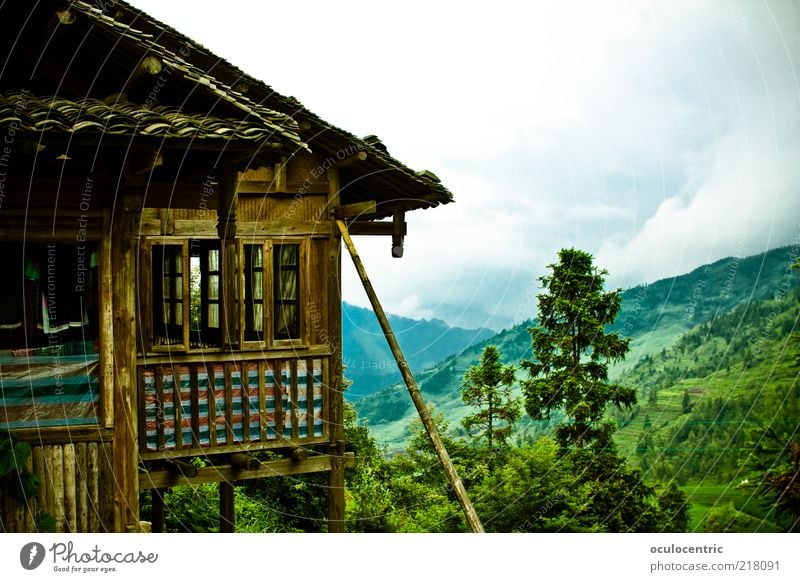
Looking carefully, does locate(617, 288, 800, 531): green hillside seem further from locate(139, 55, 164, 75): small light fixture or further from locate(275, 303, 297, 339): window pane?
locate(139, 55, 164, 75): small light fixture

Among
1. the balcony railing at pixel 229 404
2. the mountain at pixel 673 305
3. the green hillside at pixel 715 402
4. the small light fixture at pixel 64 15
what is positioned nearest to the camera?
the small light fixture at pixel 64 15

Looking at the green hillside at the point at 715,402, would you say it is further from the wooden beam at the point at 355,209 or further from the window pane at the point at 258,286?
the window pane at the point at 258,286

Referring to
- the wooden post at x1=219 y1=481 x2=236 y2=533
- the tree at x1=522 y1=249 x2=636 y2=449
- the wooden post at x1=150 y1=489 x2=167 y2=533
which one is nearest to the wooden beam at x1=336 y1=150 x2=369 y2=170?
the tree at x1=522 y1=249 x2=636 y2=449

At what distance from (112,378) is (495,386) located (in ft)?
35.3

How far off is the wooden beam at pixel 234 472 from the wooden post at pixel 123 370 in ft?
9.69

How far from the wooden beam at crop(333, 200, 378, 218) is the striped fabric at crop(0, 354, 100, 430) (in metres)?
4.73

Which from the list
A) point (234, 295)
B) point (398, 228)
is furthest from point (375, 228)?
point (234, 295)

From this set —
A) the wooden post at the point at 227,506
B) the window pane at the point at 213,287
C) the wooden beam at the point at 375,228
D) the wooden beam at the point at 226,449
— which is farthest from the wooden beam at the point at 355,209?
the wooden post at the point at 227,506

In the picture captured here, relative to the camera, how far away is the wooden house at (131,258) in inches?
305

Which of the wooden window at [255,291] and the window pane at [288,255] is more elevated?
the window pane at [288,255]

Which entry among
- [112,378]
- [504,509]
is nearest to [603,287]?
[504,509]

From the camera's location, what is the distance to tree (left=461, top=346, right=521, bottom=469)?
58.7 ft

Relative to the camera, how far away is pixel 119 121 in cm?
713
